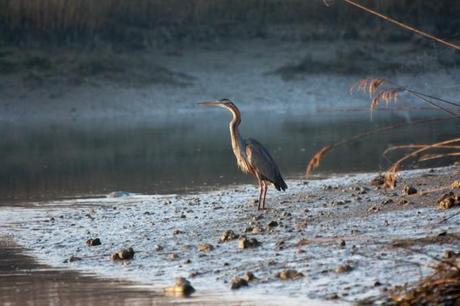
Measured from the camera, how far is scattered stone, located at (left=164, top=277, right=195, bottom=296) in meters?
6.76

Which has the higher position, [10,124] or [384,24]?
[384,24]

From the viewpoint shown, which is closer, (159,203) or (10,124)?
(159,203)

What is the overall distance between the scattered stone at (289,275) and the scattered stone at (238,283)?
231 mm

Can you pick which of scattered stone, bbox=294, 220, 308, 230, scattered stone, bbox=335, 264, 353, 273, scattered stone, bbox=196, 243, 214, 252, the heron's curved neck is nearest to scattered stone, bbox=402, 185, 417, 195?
scattered stone, bbox=294, 220, 308, 230

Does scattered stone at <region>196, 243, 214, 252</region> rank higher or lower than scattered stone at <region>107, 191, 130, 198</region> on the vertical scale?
higher

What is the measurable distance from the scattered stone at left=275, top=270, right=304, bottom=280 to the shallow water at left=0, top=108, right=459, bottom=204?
19.2ft

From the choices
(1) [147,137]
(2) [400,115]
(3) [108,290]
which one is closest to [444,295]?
(3) [108,290]

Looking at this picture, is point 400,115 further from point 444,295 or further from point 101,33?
point 444,295

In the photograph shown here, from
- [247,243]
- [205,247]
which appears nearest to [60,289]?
[205,247]

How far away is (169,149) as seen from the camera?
17797mm

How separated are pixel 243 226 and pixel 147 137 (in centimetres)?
1067

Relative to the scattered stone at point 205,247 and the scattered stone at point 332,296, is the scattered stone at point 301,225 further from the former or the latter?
the scattered stone at point 332,296

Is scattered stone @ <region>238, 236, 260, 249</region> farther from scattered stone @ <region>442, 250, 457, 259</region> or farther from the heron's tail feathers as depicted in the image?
the heron's tail feathers

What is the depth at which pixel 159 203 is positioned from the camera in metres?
11.4
